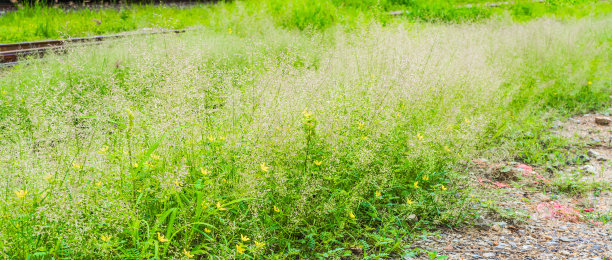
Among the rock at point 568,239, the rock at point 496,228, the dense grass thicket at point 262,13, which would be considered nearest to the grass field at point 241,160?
the rock at point 496,228

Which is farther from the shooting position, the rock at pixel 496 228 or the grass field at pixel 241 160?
the rock at pixel 496 228

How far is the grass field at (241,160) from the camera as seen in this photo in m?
2.26

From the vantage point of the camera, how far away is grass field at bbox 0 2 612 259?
2.26 meters

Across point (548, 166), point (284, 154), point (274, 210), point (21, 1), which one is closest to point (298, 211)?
point (274, 210)

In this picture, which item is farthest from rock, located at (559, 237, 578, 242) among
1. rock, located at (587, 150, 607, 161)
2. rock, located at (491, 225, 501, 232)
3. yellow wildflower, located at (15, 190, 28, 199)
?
yellow wildflower, located at (15, 190, 28, 199)

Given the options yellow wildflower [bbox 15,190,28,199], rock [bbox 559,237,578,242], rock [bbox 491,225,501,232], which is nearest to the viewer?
yellow wildflower [bbox 15,190,28,199]

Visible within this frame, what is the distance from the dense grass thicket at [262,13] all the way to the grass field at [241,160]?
1152mm

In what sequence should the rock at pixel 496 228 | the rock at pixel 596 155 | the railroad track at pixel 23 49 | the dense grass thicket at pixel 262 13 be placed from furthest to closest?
the dense grass thicket at pixel 262 13
the railroad track at pixel 23 49
the rock at pixel 596 155
the rock at pixel 496 228

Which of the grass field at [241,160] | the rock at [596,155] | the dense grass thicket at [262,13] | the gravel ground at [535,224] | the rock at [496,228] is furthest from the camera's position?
the dense grass thicket at [262,13]

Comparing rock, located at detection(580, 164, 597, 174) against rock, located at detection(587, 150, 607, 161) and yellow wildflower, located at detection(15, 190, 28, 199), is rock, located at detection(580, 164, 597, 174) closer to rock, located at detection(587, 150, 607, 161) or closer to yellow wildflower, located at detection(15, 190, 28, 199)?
rock, located at detection(587, 150, 607, 161)

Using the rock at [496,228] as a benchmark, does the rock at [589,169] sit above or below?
above

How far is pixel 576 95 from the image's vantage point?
671 cm

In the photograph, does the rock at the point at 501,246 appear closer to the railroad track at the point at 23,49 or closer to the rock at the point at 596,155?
the rock at the point at 596,155

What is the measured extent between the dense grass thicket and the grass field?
1.15 meters
